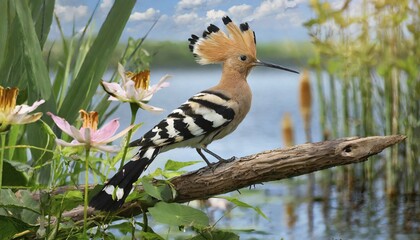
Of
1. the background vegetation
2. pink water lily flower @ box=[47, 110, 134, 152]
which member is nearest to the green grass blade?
the background vegetation

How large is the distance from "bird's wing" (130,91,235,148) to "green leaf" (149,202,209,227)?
0.46 feet

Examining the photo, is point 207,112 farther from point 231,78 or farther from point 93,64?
point 93,64

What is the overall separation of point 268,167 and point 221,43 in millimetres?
369

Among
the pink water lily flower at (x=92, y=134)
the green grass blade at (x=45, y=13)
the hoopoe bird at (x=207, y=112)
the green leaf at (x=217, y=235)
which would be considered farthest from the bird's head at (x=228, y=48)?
the green grass blade at (x=45, y=13)

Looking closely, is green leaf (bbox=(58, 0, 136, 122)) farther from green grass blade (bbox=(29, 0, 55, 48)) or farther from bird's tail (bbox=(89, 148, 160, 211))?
bird's tail (bbox=(89, 148, 160, 211))

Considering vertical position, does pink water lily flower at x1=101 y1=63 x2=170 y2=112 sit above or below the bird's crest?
below

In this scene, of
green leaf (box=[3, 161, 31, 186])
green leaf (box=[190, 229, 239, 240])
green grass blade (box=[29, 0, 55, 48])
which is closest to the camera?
green leaf (box=[190, 229, 239, 240])

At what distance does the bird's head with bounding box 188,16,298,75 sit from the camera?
1.82m

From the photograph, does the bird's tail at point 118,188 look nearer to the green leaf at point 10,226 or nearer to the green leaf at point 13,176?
the green leaf at point 10,226

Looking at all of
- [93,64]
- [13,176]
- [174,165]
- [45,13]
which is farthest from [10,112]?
[45,13]

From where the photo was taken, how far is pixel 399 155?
3.64 m

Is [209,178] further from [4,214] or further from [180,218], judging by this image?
[4,214]

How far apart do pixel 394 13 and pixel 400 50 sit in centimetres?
17

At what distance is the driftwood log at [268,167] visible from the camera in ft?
5.00
